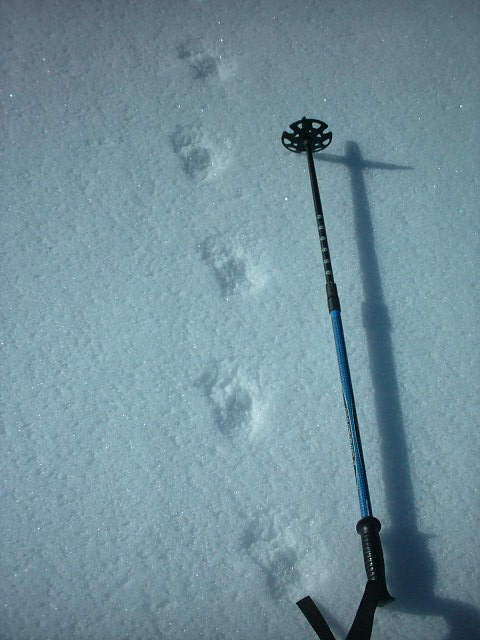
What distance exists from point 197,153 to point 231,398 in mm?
829

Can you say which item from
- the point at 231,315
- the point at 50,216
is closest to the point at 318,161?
the point at 231,315

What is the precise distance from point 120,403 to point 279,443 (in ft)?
1.45

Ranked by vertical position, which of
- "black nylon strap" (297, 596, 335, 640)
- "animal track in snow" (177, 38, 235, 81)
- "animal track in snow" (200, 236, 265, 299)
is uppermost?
"animal track in snow" (177, 38, 235, 81)

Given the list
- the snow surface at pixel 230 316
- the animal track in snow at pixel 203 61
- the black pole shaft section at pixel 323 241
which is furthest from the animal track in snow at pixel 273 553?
the animal track in snow at pixel 203 61

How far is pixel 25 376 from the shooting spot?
4.31 feet

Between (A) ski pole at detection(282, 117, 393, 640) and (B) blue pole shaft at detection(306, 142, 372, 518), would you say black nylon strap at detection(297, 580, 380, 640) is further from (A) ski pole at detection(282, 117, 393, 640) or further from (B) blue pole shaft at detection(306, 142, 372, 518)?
(B) blue pole shaft at detection(306, 142, 372, 518)

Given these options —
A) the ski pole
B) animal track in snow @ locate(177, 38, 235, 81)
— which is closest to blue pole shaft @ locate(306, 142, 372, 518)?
the ski pole

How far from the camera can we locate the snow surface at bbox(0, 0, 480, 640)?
116 cm

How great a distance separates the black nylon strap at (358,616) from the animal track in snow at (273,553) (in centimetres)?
10

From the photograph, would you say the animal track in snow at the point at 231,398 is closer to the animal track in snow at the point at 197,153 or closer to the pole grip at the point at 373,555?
the pole grip at the point at 373,555

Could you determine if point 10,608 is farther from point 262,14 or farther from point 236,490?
point 262,14

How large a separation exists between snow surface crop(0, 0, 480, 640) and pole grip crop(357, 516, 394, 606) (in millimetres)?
120

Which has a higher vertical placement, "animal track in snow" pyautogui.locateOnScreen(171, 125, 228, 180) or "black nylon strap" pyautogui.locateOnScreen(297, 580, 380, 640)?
"animal track in snow" pyautogui.locateOnScreen(171, 125, 228, 180)

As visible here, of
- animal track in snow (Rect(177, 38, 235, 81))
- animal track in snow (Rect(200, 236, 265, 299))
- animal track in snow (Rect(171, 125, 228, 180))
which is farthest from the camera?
animal track in snow (Rect(177, 38, 235, 81))
